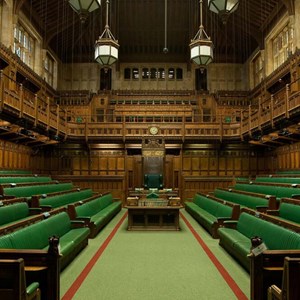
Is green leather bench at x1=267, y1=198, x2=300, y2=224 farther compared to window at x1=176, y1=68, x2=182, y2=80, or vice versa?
window at x1=176, y1=68, x2=182, y2=80

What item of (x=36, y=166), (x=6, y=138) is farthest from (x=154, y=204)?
(x=36, y=166)

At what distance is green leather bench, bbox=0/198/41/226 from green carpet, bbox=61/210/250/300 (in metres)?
1.29

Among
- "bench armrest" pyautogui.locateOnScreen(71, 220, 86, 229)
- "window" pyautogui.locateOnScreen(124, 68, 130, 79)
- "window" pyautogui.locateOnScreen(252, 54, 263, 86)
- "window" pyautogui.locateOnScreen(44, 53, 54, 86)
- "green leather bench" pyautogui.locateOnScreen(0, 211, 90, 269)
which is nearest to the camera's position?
"green leather bench" pyautogui.locateOnScreen(0, 211, 90, 269)

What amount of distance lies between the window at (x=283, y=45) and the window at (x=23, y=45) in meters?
14.0

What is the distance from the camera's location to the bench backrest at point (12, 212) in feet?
16.7

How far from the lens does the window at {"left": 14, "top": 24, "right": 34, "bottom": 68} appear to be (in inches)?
662

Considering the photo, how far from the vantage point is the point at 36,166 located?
16.4 meters

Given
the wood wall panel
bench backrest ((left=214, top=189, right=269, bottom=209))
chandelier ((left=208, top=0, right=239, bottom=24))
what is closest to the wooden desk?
bench backrest ((left=214, top=189, right=269, bottom=209))

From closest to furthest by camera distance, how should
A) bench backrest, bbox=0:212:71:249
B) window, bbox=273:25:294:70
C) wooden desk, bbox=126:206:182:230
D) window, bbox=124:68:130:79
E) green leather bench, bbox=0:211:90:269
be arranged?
bench backrest, bbox=0:212:71:249
green leather bench, bbox=0:211:90:269
wooden desk, bbox=126:206:182:230
window, bbox=273:25:294:70
window, bbox=124:68:130:79

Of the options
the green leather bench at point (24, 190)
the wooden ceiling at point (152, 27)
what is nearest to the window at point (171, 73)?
the wooden ceiling at point (152, 27)

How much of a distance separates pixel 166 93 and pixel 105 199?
526 inches

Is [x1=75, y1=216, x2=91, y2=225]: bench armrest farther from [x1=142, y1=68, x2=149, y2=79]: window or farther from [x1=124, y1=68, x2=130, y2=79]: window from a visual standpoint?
[x1=142, y1=68, x2=149, y2=79]: window

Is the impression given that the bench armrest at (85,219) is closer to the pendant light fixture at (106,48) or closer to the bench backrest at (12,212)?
the bench backrest at (12,212)

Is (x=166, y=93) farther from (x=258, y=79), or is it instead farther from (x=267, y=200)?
(x=267, y=200)
